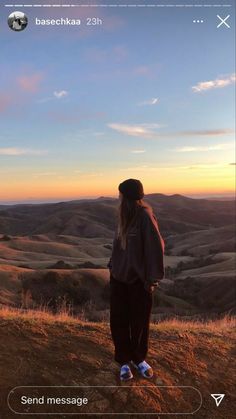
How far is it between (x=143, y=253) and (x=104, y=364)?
1.39m

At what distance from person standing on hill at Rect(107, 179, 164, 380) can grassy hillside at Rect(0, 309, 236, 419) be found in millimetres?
270

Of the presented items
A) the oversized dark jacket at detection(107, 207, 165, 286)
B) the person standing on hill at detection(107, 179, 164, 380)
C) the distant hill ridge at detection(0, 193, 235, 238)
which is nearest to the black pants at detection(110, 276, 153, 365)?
the person standing on hill at detection(107, 179, 164, 380)

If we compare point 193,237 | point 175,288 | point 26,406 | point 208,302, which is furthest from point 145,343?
point 193,237

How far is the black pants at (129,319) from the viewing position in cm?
475

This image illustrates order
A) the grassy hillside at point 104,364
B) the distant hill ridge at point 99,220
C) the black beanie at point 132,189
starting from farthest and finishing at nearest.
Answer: the distant hill ridge at point 99,220, the black beanie at point 132,189, the grassy hillside at point 104,364

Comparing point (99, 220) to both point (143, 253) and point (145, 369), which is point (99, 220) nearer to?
point (145, 369)

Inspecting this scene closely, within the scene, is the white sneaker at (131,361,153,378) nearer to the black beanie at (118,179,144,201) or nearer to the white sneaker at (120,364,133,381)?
the white sneaker at (120,364,133,381)

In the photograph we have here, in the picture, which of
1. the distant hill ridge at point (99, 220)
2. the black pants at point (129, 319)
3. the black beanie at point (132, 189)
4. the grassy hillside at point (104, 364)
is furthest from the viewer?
the distant hill ridge at point (99, 220)

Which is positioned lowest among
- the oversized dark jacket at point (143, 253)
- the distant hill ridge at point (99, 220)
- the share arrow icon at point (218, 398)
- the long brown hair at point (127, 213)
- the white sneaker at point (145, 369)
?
the distant hill ridge at point (99, 220)

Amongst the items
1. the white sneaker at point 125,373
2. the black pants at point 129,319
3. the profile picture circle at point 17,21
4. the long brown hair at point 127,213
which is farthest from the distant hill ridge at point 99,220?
the profile picture circle at point 17,21

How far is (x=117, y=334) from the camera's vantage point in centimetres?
493

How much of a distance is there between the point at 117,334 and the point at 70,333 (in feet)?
4.18

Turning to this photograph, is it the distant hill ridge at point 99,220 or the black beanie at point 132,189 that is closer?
the black beanie at point 132,189

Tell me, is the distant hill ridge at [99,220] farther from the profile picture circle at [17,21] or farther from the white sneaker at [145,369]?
the profile picture circle at [17,21]
